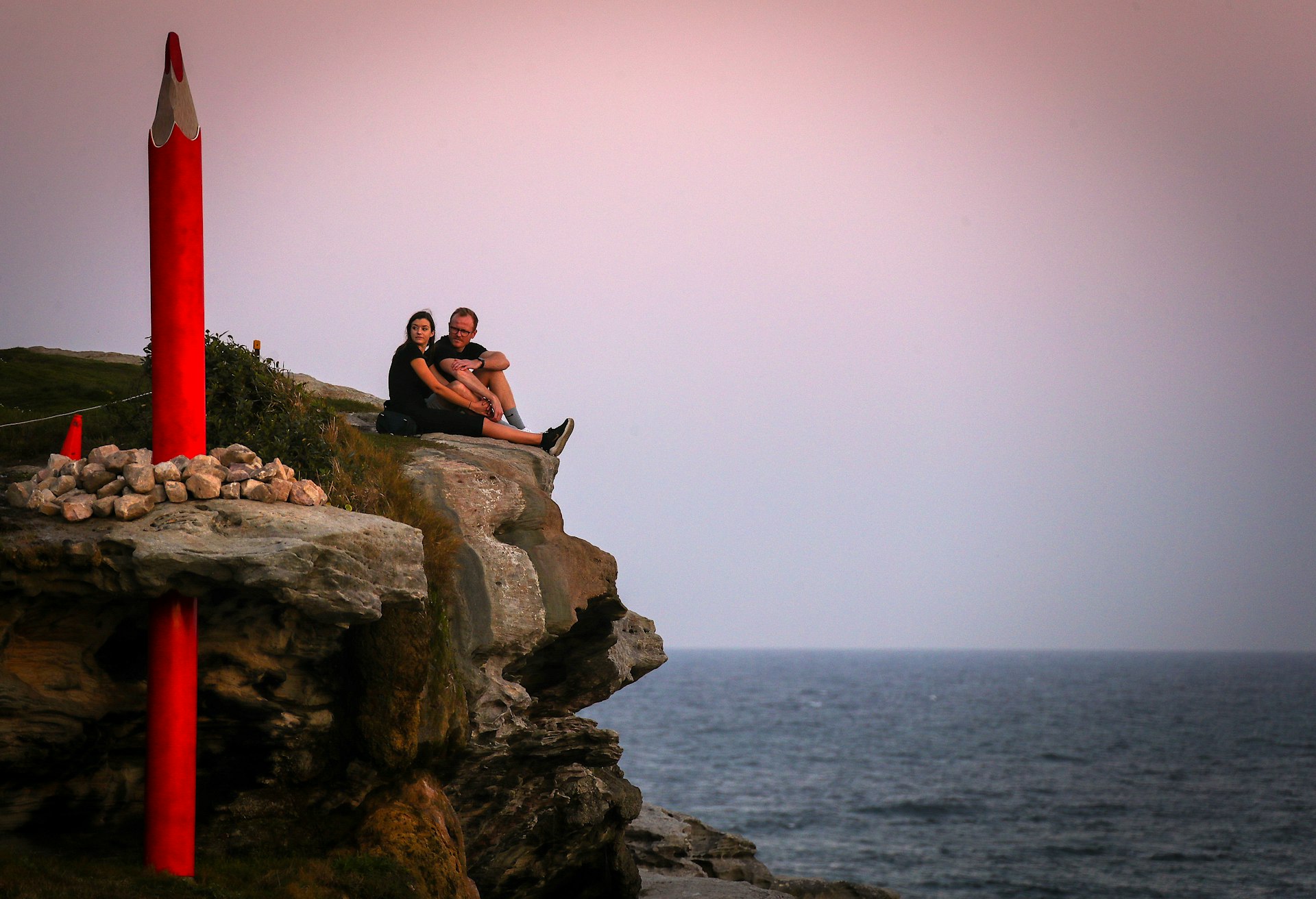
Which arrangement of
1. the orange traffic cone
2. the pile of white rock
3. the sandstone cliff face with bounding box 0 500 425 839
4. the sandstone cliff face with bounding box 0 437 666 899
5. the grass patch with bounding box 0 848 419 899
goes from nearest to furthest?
the grass patch with bounding box 0 848 419 899
the sandstone cliff face with bounding box 0 500 425 839
the sandstone cliff face with bounding box 0 437 666 899
the pile of white rock
the orange traffic cone

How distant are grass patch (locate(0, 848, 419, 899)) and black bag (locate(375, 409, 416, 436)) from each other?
7.19 m

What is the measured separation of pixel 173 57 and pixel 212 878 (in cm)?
943

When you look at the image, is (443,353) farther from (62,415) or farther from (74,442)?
(74,442)

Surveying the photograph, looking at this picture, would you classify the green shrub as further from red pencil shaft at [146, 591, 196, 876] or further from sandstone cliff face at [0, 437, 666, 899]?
red pencil shaft at [146, 591, 196, 876]

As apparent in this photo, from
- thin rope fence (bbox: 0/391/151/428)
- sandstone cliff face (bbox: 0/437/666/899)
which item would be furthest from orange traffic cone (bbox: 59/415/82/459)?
thin rope fence (bbox: 0/391/151/428)

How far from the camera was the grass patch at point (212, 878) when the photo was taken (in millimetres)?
10633

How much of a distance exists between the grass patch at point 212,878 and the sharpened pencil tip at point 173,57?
8800mm

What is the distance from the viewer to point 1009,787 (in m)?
70.4

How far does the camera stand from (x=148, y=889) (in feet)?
35.8

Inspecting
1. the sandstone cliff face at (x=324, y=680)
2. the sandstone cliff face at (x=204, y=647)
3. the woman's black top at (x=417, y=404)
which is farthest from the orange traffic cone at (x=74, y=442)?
the woman's black top at (x=417, y=404)

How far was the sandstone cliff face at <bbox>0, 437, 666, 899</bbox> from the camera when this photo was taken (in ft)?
37.2

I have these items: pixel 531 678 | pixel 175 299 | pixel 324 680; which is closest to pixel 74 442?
pixel 175 299

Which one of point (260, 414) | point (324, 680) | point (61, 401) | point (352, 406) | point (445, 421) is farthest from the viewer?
point (352, 406)

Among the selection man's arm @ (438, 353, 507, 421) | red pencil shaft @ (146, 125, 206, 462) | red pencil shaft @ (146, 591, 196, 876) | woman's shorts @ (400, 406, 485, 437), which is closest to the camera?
red pencil shaft @ (146, 591, 196, 876)
